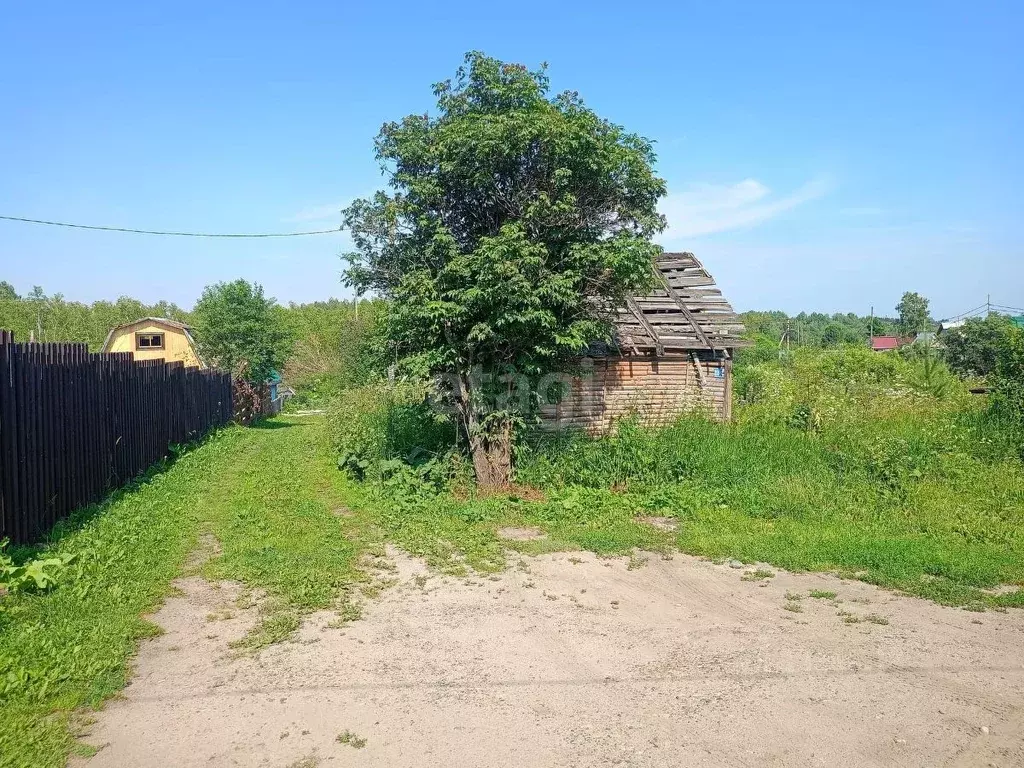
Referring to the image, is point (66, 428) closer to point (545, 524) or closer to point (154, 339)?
point (545, 524)

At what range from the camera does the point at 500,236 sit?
8344 millimetres

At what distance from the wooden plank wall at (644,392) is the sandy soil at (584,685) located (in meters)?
5.84

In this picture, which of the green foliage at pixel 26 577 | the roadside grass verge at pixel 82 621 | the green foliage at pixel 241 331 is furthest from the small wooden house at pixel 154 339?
the green foliage at pixel 26 577

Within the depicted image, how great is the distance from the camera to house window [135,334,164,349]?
31.5 metres

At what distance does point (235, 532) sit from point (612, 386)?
6.72 m

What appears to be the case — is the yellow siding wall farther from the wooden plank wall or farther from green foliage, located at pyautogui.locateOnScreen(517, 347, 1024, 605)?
green foliage, located at pyautogui.locateOnScreen(517, 347, 1024, 605)

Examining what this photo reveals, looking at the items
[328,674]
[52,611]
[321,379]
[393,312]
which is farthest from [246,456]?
[321,379]

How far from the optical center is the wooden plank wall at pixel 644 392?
11688 mm

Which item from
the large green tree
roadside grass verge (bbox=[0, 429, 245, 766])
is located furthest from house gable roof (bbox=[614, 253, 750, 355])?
roadside grass verge (bbox=[0, 429, 245, 766])

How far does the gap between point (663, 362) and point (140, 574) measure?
9.25m

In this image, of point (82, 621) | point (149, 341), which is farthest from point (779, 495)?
point (149, 341)

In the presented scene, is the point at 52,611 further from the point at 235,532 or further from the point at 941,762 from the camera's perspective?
the point at 941,762

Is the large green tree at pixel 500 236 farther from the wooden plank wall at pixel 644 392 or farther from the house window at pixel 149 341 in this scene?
the house window at pixel 149 341

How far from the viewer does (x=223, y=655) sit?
15.1ft
